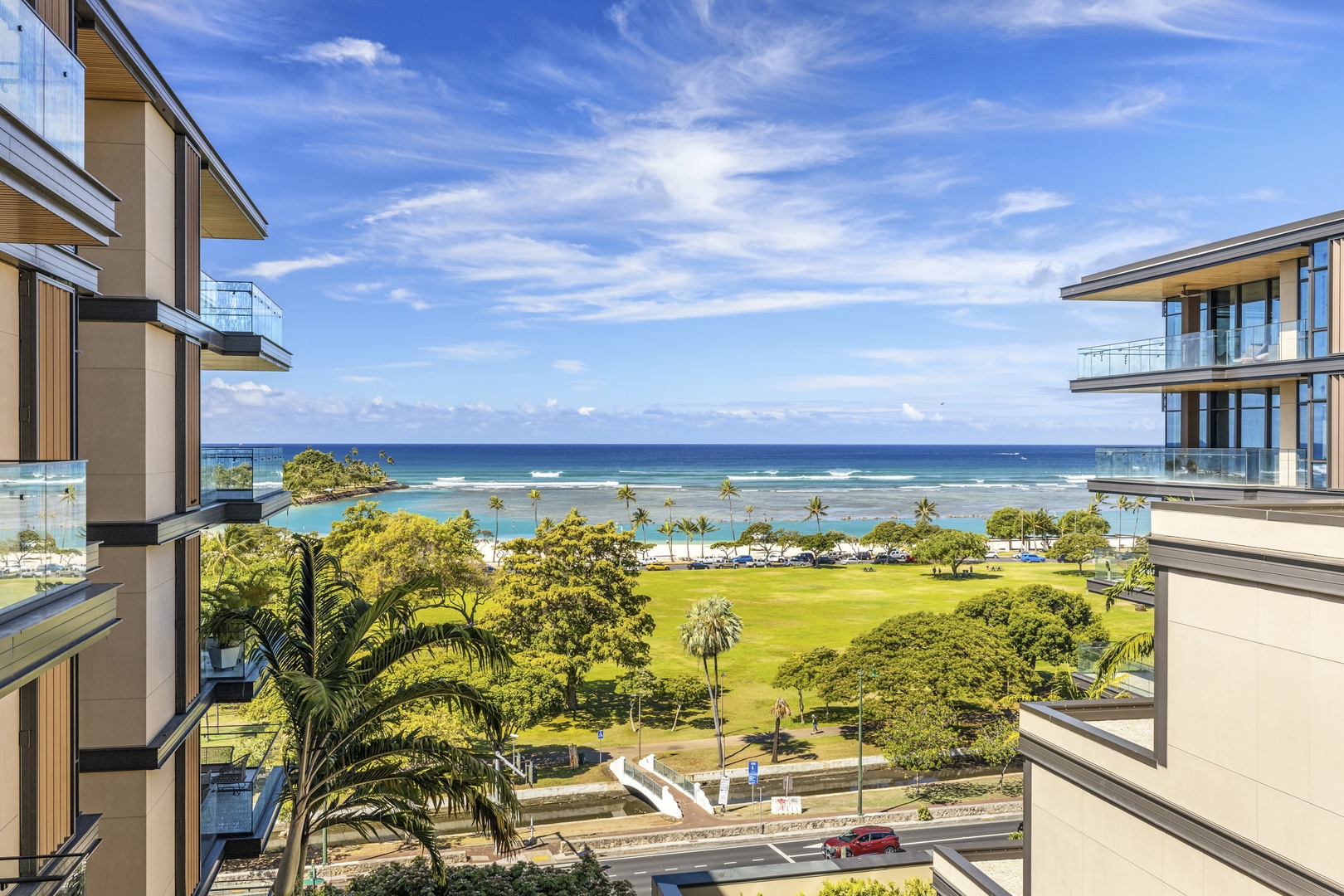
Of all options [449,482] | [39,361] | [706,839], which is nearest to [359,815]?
[39,361]

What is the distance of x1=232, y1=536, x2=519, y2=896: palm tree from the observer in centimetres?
1287

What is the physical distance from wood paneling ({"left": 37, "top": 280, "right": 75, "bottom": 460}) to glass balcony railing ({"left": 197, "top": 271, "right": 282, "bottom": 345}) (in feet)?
16.5

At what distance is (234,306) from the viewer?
54.3ft

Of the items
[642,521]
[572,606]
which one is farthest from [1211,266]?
[642,521]

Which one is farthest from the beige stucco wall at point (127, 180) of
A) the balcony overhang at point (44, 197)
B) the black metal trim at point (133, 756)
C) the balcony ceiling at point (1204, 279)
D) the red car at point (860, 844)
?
the red car at point (860, 844)

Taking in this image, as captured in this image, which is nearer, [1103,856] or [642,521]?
[1103,856]

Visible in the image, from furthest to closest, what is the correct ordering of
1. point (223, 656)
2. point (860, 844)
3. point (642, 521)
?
point (642, 521), point (860, 844), point (223, 656)

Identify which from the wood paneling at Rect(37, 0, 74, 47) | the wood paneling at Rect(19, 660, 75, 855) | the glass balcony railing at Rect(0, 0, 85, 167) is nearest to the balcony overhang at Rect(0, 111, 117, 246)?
the glass balcony railing at Rect(0, 0, 85, 167)

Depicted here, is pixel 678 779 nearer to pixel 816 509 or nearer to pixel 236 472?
pixel 236 472

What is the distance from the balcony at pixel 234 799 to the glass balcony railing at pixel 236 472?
4.76 meters

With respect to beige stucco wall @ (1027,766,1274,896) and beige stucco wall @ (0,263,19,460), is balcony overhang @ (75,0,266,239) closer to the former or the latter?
beige stucco wall @ (0,263,19,460)

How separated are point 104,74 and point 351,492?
6253 inches

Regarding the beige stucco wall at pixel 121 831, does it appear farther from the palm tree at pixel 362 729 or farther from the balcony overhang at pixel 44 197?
the balcony overhang at pixel 44 197

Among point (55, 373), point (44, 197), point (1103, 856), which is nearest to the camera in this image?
point (44, 197)
